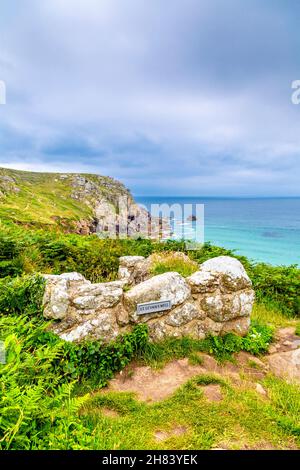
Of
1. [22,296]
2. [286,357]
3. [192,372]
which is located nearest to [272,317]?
[286,357]

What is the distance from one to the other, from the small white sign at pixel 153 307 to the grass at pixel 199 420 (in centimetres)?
135

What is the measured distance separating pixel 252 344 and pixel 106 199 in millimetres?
106665

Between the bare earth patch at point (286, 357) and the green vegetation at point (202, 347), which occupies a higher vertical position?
the green vegetation at point (202, 347)

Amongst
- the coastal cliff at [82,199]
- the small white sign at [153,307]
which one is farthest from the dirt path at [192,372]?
the coastal cliff at [82,199]

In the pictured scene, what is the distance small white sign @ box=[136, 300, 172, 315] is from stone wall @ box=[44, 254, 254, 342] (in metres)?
0.08

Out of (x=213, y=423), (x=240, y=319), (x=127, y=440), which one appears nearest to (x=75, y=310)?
(x=127, y=440)

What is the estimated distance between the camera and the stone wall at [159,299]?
4.78 metres

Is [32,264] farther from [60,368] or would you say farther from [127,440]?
[127,440]

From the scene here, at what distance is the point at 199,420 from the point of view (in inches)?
145

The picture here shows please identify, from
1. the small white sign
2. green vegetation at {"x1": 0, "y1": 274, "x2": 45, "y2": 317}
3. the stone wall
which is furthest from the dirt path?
green vegetation at {"x1": 0, "y1": 274, "x2": 45, "y2": 317}

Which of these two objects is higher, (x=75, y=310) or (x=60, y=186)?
(x=60, y=186)

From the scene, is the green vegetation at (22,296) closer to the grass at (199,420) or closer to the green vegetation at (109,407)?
the green vegetation at (109,407)

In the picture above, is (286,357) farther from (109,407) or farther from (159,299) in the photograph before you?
(109,407)

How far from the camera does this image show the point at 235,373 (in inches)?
192
